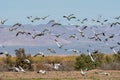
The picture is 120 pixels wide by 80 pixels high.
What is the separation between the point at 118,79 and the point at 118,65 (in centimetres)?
3960

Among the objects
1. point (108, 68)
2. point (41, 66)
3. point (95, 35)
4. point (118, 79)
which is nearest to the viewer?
point (95, 35)

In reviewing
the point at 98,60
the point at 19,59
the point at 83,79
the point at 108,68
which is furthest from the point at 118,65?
the point at 83,79

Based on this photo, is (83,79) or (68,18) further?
(83,79)

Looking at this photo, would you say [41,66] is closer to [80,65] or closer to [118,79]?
[80,65]

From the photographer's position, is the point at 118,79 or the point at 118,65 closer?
the point at 118,79

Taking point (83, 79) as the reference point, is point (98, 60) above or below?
above

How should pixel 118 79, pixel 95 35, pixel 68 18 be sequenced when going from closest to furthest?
pixel 68 18 < pixel 95 35 < pixel 118 79

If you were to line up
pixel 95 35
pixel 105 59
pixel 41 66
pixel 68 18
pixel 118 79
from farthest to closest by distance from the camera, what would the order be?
1. pixel 105 59
2. pixel 41 66
3. pixel 118 79
4. pixel 95 35
5. pixel 68 18

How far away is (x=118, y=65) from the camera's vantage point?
304 feet

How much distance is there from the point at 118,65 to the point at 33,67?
48.2 feet

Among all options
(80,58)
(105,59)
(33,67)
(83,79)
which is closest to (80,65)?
(80,58)

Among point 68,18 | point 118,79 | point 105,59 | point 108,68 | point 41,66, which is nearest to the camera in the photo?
point 68,18

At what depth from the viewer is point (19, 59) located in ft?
300

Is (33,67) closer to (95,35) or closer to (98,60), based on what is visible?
(98,60)
